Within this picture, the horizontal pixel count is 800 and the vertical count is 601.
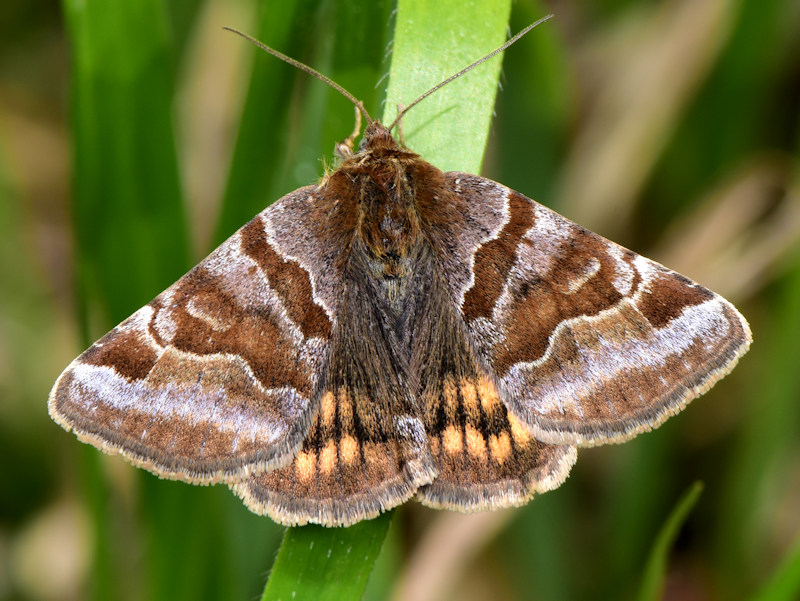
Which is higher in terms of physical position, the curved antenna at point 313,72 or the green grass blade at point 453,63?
the green grass blade at point 453,63

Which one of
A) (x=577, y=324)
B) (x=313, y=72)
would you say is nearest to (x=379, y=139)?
(x=313, y=72)

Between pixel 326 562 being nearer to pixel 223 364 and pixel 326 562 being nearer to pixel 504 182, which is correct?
pixel 223 364

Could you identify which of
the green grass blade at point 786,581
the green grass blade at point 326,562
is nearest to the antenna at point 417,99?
the green grass blade at point 326,562

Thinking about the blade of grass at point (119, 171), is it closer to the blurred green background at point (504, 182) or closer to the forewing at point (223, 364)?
the blurred green background at point (504, 182)

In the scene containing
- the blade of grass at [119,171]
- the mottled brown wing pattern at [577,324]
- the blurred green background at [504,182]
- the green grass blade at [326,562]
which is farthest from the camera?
the blurred green background at [504,182]

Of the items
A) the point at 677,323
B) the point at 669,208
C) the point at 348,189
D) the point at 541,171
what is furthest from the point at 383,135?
the point at 669,208

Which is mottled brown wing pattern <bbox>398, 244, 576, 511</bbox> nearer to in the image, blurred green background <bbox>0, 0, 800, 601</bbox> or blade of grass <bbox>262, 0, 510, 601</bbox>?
blade of grass <bbox>262, 0, 510, 601</bbox>

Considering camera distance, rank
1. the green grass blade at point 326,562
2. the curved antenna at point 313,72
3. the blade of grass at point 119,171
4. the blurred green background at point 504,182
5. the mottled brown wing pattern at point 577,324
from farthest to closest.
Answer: the blurred green background at point 504,182
the blade of grass at point 119,171
the curved antenna at point 313,72
the mottled brown wing pattern at point 577,324
the green grass blade at point 326,562
